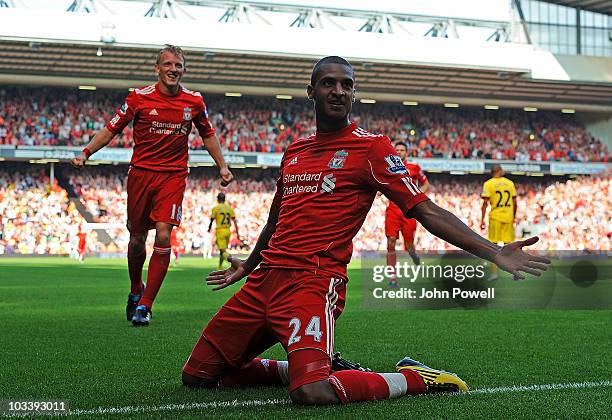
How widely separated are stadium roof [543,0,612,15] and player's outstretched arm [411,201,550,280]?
44069mm

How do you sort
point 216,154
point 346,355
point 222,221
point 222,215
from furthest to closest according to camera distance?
point 222,221
point 222,215
point 216,154
point 346,355

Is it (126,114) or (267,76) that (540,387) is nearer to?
(126,114)

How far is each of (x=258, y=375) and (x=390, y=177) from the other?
125 centimetres

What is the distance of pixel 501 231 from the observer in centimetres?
1686

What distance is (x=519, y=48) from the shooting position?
4491cm

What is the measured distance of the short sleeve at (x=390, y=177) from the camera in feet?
14.5

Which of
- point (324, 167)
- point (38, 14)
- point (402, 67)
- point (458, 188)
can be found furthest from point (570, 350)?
point (458, 188)

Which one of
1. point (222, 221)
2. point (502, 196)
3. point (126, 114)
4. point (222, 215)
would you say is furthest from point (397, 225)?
point (222, 221)

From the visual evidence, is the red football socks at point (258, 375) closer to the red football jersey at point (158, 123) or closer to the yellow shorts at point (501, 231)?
the red football jersey at point (158, 123)

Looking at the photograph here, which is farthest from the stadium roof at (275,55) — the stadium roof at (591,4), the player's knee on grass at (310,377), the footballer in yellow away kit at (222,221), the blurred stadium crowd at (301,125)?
the player's knee on grass at (310,377)

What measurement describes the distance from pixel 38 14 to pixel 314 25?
39.8ft

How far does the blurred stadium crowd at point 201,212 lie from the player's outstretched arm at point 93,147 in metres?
26.1

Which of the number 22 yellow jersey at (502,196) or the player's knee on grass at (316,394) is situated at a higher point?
the number 22 yellow jersey at (502,196)

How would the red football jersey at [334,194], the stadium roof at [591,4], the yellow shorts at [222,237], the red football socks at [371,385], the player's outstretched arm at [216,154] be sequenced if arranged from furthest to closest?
the stadium roof at [591,4], the yellow shorts at [222,237], the player's outstretched arm at [216,154], the red football jersey at [334,194], the red football socks at [371,385]
